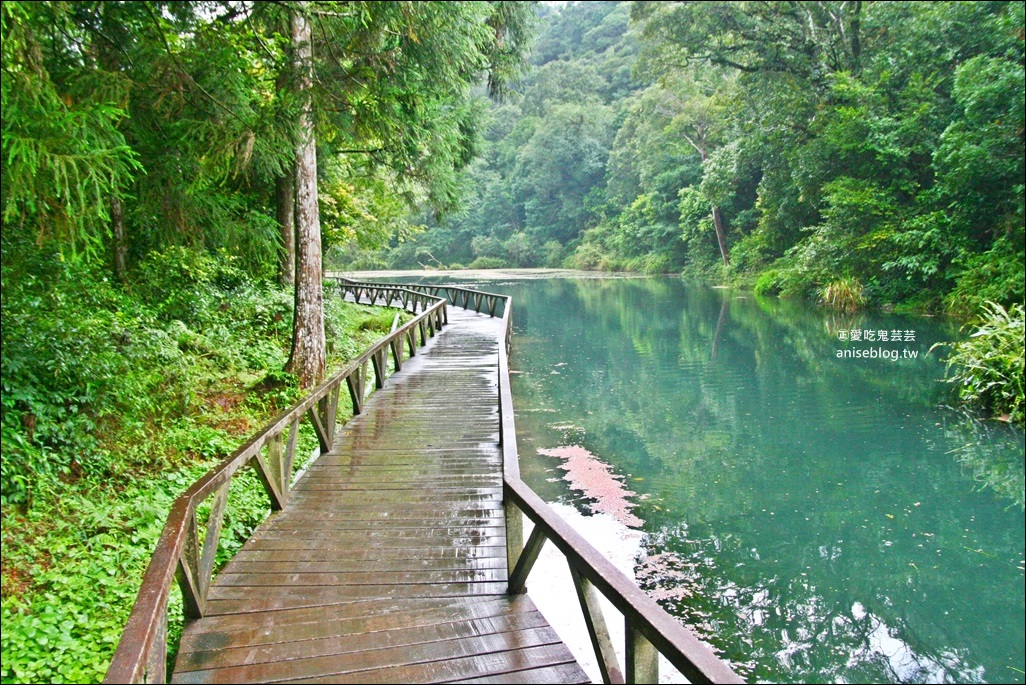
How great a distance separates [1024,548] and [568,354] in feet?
41.3

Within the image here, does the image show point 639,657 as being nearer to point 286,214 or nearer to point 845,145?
point 286,214

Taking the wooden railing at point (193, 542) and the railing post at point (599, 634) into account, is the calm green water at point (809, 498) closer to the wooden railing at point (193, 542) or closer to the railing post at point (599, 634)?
the railing post at point (599, 634)

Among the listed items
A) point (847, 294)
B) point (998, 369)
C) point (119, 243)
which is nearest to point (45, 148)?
point (119, 243)

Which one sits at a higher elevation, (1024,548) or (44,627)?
(44,627)

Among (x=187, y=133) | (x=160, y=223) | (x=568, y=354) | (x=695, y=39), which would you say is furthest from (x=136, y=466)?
(x=695, y=39)

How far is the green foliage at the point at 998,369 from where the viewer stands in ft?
34.7

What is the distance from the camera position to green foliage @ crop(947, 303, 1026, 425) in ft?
34.7

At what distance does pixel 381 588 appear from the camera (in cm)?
415

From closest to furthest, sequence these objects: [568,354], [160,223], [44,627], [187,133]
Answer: [44,627]
[187,133]
[160,223]
[568,354]

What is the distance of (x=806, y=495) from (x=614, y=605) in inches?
264

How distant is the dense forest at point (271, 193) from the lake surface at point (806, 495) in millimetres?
2106

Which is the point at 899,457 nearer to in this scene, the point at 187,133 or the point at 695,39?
the point at 187,133

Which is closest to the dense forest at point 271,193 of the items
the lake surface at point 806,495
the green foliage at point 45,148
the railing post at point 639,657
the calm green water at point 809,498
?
the green foliage at point 45,148

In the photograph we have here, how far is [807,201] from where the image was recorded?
26.7 m
